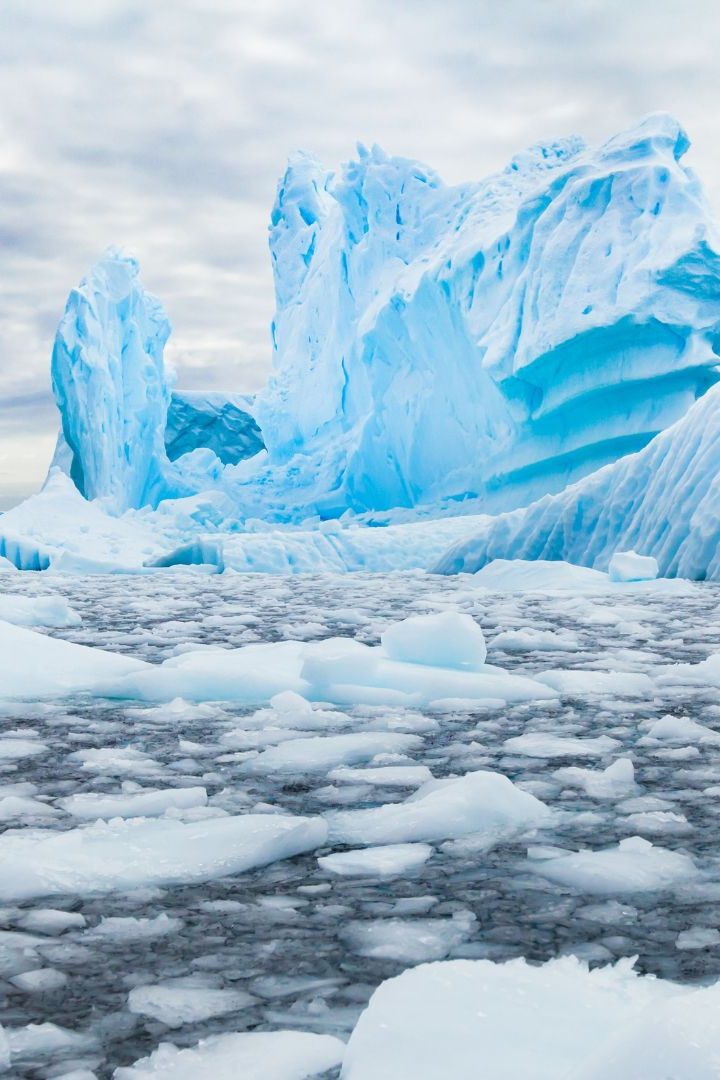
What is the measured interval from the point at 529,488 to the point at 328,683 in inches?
665

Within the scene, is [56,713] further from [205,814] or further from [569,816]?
[569,816]

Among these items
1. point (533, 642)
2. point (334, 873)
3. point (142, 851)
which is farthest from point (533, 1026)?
point (533, 642)

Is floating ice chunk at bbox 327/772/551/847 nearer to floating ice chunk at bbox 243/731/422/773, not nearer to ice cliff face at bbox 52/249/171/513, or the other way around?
floating ice chunk at bbox 243/731/422/773

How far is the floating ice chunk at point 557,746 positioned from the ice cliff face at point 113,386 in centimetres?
2067

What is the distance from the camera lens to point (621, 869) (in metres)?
1.77

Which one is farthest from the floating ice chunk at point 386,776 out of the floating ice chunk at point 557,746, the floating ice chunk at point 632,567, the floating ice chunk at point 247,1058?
the floating ice chunk at point 632,567

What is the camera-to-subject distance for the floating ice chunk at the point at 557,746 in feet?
9.14

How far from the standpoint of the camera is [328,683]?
379 centimetres

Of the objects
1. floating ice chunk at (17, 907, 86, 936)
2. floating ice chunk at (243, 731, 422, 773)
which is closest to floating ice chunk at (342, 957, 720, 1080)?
floating ice chunk at (17, 907, 86, 936)

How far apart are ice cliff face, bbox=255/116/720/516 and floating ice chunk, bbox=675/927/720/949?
52.7 ft

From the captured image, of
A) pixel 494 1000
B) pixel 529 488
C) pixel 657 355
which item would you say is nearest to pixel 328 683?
pixel 494 1000

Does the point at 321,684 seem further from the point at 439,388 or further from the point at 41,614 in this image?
the point at 439,388

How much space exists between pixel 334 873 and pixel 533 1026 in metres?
0.69

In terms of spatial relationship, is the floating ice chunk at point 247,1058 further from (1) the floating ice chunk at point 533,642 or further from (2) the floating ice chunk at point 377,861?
(1) the floating ice chunk at point 533,642
